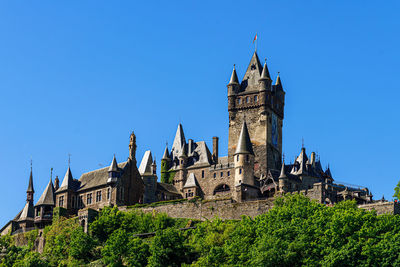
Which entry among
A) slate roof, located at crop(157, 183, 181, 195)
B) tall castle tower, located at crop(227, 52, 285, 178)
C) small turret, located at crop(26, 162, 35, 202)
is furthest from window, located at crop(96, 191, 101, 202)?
tall castle tower, located at crop(227, 52, 285, 178)

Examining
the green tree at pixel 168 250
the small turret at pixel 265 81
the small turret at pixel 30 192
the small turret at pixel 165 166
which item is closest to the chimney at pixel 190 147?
the small turret at pixel 165 166

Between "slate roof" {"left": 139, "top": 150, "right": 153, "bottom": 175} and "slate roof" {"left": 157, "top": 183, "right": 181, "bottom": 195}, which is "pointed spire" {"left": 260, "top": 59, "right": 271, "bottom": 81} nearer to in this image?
"slate roof" {"left": 139, "top": 150, "right": 153, "bottom": 175}

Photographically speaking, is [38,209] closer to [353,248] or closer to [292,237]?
[292,237]

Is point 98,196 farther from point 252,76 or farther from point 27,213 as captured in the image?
point 252,76

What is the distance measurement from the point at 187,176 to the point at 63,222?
22.4 m

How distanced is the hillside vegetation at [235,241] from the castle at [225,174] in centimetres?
440

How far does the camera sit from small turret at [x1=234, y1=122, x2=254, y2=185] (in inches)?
4557

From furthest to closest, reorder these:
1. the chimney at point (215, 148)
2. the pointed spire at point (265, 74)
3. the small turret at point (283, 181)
Result: the pointed spire at point (265, 74) → the chimney at point (215, 148) → the small turret at point (283, 181)

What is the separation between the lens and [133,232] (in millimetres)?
102812

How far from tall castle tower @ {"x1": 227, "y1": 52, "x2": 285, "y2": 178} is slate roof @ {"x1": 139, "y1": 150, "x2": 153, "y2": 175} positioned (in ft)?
37.0

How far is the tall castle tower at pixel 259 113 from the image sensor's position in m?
124

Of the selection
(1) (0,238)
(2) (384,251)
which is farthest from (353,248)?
(1) (0,238)

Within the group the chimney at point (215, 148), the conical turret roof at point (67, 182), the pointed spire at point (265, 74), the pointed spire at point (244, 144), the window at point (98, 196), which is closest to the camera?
the window at point (98, 196)

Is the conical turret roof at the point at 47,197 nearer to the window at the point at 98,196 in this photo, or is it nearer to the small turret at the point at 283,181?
the window at the point at 98,196
